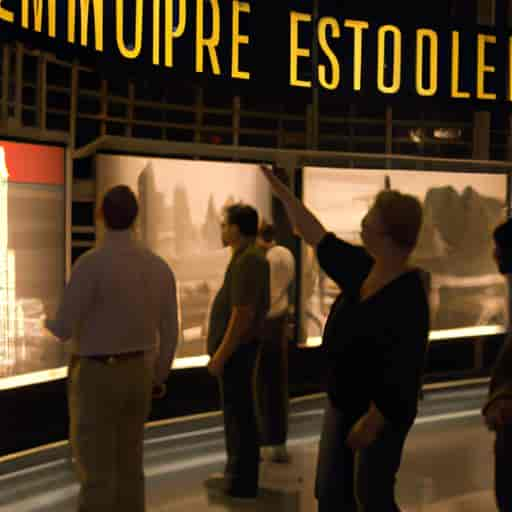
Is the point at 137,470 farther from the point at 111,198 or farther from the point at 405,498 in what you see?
the point at 405,498

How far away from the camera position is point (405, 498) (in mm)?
5801

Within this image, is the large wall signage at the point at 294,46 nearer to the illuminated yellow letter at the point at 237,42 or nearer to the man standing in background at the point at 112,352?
the illuminated yellow letter at the point at 237,42

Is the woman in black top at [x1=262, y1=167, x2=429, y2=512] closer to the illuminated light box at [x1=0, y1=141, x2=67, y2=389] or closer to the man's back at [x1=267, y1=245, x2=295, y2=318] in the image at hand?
the illuminated light box at [x1=0, y1=141, x2=67, y2=389]

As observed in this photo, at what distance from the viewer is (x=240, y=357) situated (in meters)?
5.73

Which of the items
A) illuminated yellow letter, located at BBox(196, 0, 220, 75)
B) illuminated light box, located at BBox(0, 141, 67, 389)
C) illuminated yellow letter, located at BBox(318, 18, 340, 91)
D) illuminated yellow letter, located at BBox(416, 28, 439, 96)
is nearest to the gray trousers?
illuminated light box, located at BBox(0, 141, 67, 389)

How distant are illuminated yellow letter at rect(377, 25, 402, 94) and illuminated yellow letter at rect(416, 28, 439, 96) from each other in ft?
0.52

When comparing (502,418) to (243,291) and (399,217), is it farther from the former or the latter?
(243,291)

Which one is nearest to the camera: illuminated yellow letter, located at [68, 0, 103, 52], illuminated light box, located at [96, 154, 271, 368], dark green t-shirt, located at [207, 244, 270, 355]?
dark green t-shirt, located at [207, 244, 270, 355]

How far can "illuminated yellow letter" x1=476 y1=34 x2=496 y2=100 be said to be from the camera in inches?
356

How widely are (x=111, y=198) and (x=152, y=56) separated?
2.89 meters

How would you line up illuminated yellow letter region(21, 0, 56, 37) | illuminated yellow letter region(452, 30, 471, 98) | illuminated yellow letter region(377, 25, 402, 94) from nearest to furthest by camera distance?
illuminated yellow letter region(21, 0, 56, 37) < illuminated yellow letter region(377, 25, 402, 94) < illuminated yellow letter region(452, 30, 471, 98)

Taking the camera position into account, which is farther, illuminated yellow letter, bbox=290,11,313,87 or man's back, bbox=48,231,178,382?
illuminated yellow letter, bbox=290,11,313,87

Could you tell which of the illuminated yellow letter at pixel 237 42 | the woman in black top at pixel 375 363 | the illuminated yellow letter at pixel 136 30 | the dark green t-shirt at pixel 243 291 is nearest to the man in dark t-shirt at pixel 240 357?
the dark green t-shirt at pixel 243 291

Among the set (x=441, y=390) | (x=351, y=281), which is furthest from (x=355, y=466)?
(x=441, y=390)
